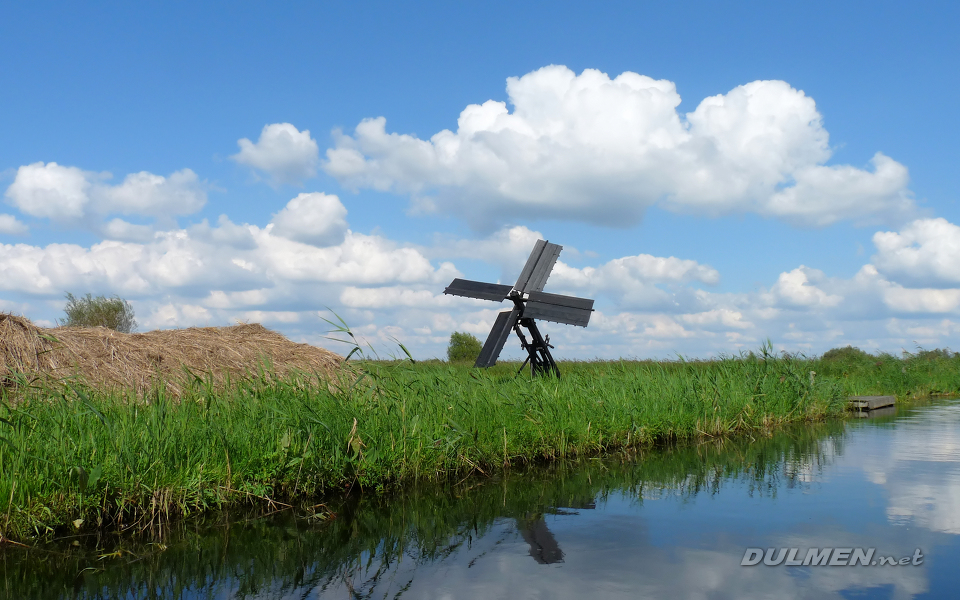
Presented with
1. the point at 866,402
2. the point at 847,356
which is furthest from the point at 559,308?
the point at 847,356

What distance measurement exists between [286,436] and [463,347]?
99.7ft

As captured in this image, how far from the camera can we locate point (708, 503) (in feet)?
20.6

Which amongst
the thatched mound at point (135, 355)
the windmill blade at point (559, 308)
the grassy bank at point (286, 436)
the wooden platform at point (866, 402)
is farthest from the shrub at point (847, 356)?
the thatched mound at point (135, 355)

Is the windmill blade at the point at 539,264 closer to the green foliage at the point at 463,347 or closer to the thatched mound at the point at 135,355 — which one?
the thatched mound at the point at 135,355

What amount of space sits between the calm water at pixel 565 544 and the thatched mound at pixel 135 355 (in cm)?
324

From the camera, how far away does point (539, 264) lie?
15430 millimetres

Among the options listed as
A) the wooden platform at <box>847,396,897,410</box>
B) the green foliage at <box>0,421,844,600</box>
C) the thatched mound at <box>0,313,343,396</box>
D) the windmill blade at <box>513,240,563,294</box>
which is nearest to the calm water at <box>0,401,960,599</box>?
the green foliage at <box>0,421,844,600</box>

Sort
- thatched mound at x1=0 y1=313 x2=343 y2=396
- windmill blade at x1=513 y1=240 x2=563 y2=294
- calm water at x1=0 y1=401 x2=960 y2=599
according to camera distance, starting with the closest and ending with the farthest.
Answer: calm water at x1=0 y1=401 x2=960 y2=599, thatched mound at x1=0 y1=313 x2=343 y2=396, windmill blade at x1=513 y1=240 x2=563 y2=294

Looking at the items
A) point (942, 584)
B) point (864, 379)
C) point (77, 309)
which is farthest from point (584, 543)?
point (77, 309)

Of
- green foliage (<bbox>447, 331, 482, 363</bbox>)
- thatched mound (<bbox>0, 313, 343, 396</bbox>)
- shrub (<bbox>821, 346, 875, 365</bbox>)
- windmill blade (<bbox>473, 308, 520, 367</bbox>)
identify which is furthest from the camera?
green foliage (<bbox>447, 331, 482, 363</bbox>)

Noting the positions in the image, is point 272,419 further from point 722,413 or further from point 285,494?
point 722,413

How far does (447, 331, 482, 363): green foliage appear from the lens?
35.5 meters

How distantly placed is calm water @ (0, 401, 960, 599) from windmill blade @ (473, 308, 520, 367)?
23.3 feet

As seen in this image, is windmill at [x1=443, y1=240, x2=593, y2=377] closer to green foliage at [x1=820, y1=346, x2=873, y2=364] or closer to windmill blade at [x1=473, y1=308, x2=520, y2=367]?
windmill blade at [x1=473, y1=308, x2=520, y2=367]
